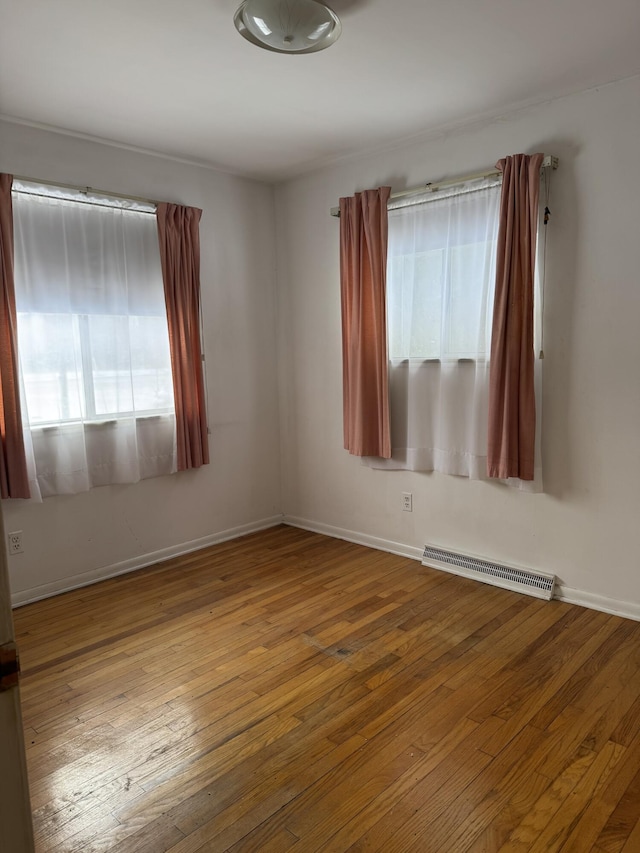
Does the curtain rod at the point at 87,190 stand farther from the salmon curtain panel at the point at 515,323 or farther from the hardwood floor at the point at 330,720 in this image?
the hardwood floor at the point at 330,720

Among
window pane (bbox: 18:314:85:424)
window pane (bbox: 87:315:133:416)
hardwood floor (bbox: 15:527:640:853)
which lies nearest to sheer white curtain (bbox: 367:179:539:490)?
hardwood floor (bbox: 15:527:640:853)

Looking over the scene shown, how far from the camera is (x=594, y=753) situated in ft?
6.59

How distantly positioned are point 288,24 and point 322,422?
2.70 m

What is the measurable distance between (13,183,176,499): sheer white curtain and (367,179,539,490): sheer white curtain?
157 centimetres

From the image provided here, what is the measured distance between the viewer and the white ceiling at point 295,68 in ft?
7.39

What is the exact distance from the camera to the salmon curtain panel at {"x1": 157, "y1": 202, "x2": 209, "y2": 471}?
12.6 ft

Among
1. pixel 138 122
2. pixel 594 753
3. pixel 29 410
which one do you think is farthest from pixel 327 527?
pixel 138 122

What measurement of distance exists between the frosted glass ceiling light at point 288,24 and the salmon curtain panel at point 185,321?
66.2 inches

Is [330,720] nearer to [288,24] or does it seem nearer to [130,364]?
[130,364]

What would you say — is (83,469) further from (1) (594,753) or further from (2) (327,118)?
(1) (594,753)

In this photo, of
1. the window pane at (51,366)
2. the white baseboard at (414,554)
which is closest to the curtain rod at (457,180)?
the window pane at (51,366)

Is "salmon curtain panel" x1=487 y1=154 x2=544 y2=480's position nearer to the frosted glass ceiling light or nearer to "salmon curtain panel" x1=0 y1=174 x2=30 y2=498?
the frosted glass ceiling light

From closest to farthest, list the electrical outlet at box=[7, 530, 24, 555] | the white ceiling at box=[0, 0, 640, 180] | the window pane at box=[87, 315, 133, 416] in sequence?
the white ceiling at box=[0, 0, 640, 180], the electrical outlet at box=[7, 530, 24, 555], the window pane at box=[87, 315, 133, 416]

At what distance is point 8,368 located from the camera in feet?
10.3
